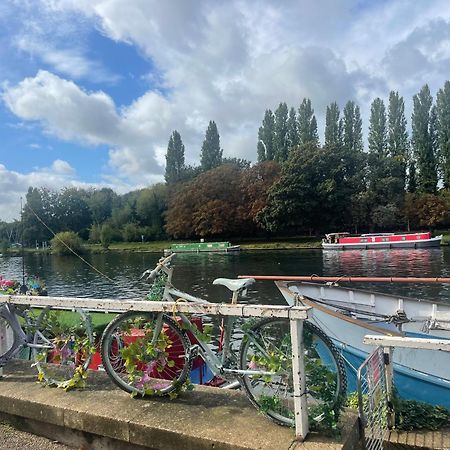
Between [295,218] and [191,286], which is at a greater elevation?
[295,218]

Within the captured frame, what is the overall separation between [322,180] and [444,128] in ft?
61.3

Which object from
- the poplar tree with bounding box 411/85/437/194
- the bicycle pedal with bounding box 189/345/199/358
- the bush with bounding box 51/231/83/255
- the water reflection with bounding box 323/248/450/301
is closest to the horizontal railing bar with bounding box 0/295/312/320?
the bicycle pedal with bounding box 189/345/199/358

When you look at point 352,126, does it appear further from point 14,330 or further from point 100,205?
point 14,330

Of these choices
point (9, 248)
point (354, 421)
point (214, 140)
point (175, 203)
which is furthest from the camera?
point (9, 248)

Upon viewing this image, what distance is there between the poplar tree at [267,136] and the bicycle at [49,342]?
75.7 metres

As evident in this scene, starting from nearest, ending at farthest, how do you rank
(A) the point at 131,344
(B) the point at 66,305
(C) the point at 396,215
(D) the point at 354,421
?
(D) the point at 354,421, (A) the point at 131,344, (B) the point at 66,305, (C) the point at 396,215

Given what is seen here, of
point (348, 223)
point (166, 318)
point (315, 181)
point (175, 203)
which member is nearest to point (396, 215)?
point (348, 223)

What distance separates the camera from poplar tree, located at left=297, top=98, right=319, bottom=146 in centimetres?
7619

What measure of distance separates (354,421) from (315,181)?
218 ft

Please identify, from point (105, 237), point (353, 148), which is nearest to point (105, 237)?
point (105, 237)

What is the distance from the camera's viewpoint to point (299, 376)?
3.06 metres

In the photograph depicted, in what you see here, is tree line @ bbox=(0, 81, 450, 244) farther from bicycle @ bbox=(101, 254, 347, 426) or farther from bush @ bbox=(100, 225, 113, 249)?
bicycle @ bbox=(101, 254, 347, 426)

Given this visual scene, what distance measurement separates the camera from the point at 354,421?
129 inches

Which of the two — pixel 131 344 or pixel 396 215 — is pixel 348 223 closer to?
pixel 396 215
